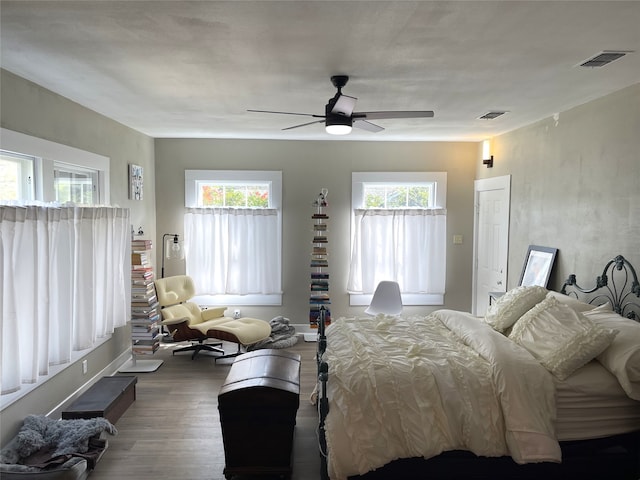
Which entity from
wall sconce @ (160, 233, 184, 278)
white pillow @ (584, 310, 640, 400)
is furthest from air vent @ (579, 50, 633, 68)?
wall sconce @ (160, 233, 184, 278)

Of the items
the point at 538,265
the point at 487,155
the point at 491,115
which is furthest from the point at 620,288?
the point at 487,155

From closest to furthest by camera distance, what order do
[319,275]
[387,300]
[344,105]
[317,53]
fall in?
[317,53]
[344,105]
[387,300]
[319,275]

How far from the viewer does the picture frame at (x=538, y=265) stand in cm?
404

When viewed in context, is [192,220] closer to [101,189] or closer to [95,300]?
[101,189]

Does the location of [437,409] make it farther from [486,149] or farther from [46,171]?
[486,149]

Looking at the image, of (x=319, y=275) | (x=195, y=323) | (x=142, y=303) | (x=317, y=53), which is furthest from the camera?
(x=319, y=275)

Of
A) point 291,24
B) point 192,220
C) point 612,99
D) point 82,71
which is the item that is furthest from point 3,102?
point 612,99

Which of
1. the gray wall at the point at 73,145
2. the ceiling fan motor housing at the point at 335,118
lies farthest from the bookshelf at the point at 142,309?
the ceiling fan motor housing at the point at 335,118

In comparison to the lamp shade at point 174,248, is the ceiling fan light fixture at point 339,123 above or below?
above

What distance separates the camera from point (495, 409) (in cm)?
250

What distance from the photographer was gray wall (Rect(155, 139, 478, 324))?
573 cm

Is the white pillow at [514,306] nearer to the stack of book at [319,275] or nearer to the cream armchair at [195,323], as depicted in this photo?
the stack of book at [319,275]

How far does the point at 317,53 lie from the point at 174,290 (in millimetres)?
3632

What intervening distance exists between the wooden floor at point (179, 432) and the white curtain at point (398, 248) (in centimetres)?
165
